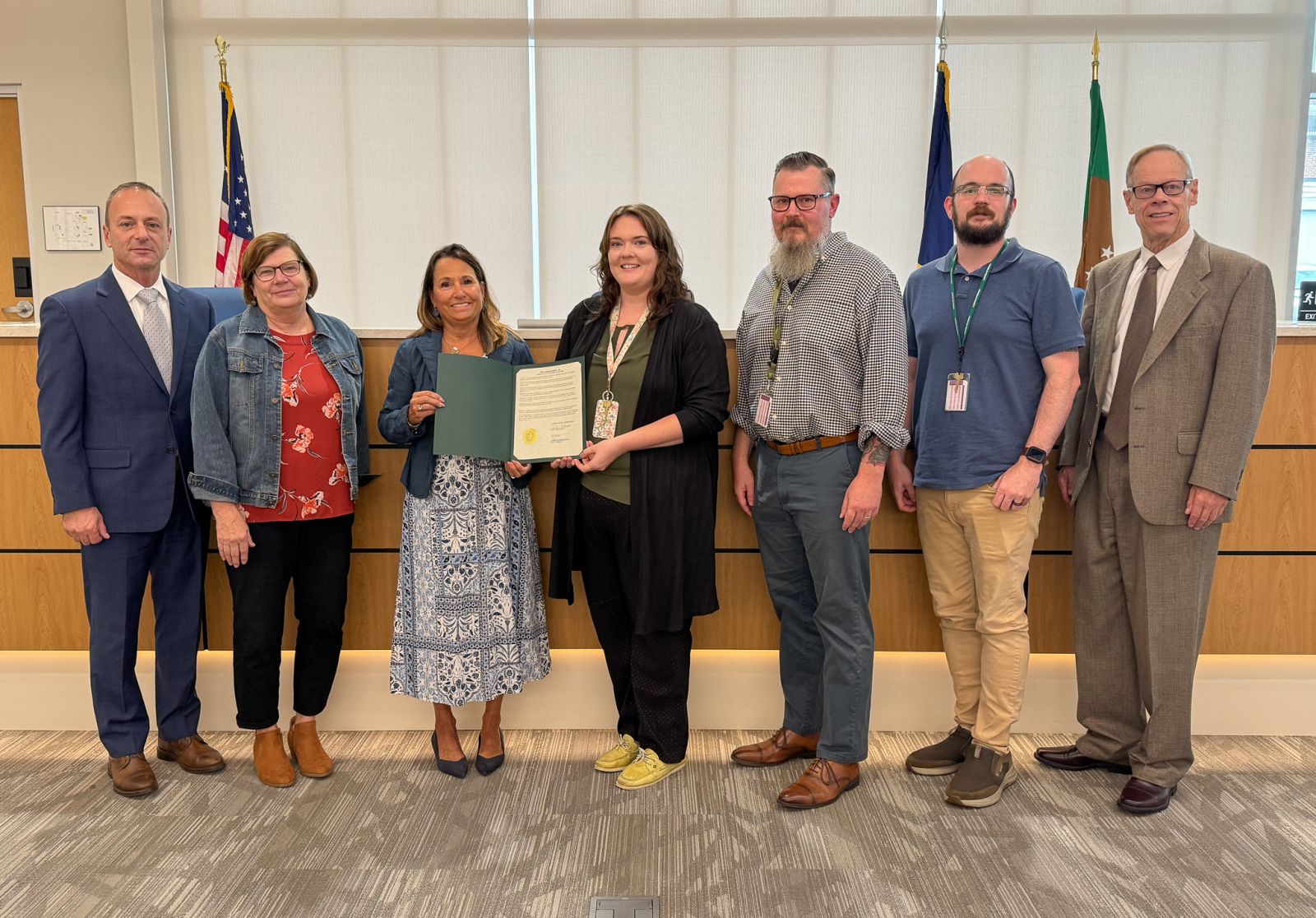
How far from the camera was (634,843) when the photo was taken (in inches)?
84.7

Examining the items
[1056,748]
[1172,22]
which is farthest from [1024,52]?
[1056,748]

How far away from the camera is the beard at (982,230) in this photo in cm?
225

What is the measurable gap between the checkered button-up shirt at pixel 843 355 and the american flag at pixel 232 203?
4.03 metres

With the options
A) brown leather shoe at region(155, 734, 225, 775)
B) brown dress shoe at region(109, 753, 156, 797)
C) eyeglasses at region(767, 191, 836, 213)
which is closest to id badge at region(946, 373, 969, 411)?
eyeglasses at region(767, 191, 836, 213)

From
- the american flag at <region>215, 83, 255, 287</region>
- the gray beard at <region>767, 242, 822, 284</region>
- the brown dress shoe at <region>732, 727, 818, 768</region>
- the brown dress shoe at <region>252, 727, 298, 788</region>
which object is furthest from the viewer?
the american flag at <region>215, 83, 255, 287</region>

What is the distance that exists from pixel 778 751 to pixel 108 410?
92.0 inches

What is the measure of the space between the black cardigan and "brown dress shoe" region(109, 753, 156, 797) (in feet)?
5.25

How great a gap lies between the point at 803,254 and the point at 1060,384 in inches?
31.6

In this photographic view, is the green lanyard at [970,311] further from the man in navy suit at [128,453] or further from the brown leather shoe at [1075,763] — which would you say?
the man in navy suit at [128,453]

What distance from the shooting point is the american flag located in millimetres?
4867

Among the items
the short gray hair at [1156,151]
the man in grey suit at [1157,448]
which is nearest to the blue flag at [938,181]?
the man in grey suit at [1157,448]

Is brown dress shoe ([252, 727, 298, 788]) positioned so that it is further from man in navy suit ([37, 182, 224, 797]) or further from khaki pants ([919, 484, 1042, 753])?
khaki pants ([919, 484, 1042, 753])

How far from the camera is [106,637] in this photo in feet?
8.04

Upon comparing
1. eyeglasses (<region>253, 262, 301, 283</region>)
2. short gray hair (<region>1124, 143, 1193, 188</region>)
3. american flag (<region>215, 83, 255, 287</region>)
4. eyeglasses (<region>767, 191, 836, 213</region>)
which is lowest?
eyeglasses (<region>253, 262, 301, 283</region>)
